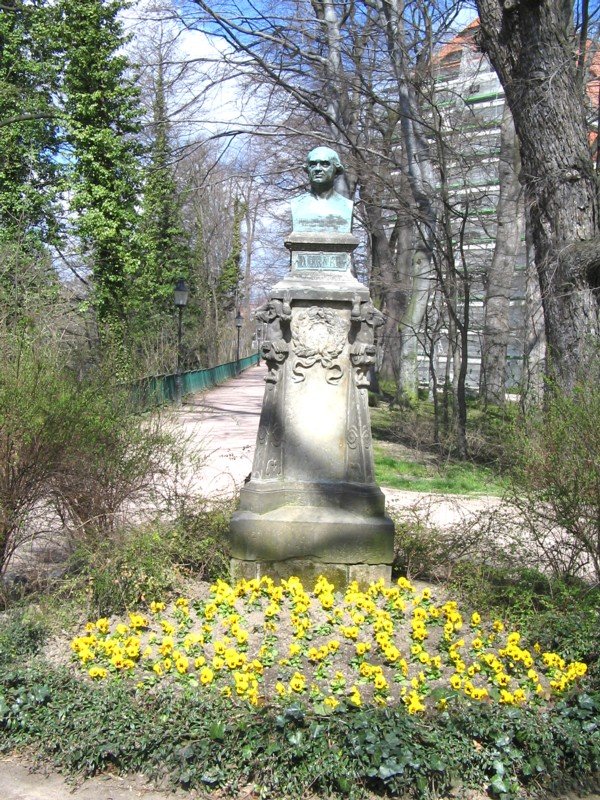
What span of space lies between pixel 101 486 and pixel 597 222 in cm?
712

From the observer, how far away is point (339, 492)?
19.8 feet

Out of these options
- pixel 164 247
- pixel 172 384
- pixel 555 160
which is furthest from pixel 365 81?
pixel 164 247

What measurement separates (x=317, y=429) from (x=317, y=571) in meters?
1.09

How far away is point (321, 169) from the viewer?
6.25m

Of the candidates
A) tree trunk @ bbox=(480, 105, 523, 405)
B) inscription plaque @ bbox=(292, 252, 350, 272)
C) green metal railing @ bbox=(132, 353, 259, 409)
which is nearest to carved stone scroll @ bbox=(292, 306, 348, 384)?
inscription plaque @ bbox=(292, 252, 350, 272)

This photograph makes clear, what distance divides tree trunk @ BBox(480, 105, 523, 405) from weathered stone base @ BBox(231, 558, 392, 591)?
1196 centimetres

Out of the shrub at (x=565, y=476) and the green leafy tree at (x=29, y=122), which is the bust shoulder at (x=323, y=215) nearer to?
the shrub at (x=565, y=476)

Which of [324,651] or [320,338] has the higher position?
[320,338]

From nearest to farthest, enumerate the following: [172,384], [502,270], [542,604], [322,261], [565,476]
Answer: [565,476]
[542,604]
[322,261]
[502,270]
[172,384]

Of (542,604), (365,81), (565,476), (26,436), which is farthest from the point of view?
(365,81)

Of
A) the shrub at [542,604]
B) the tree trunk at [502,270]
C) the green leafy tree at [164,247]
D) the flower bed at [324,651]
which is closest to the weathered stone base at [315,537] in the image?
the flower bed at [324,651]

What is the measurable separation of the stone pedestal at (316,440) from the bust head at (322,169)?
43 centimetres

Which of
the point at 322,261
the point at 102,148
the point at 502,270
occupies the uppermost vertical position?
the point at 102,148

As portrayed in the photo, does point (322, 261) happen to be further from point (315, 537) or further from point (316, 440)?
point (315, 537)
